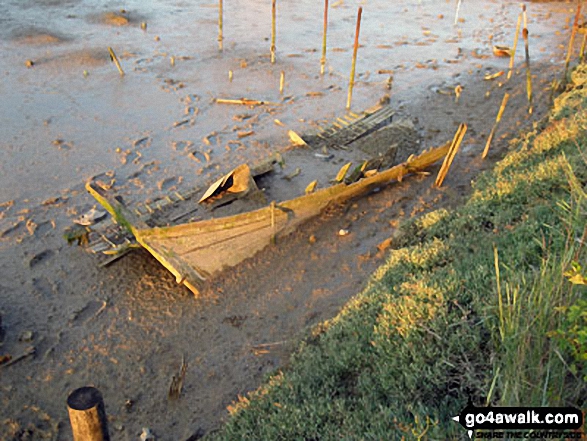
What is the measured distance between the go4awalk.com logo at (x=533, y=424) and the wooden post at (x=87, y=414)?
2670mm

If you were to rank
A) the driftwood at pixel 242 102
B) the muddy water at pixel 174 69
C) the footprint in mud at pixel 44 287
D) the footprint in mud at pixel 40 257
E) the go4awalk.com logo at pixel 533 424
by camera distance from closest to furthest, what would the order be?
1. the go4awalk.com logo at pixel 533 424
2. the footprint in mud at pixel 44 287
3. the footprint in mud at pixel 40 257
4. the muddy water at pixel 174 69
5. the driftwood at pixel 242 102

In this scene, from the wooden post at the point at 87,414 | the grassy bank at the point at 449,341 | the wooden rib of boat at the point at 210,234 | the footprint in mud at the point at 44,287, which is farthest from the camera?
the footprint in mud at the point at 44,287

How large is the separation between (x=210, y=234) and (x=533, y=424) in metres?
5.66

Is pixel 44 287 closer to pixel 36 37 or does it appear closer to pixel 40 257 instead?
pixel 40 257

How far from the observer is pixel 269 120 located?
1498 centimetres

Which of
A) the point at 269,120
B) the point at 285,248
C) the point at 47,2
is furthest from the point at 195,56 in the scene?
the point at 285,248

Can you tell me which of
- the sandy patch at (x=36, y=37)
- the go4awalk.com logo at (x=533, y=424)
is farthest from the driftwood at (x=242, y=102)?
the go4awalk.com logo at (x=533, y=424)

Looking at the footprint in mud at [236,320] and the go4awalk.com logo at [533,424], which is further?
the footprint in mud at [236,320]

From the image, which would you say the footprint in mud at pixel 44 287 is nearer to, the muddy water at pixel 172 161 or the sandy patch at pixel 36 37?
the muddy water at pixel 172 161

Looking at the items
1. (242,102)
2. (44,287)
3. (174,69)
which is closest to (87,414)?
(44,287)

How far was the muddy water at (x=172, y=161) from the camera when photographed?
6879mm

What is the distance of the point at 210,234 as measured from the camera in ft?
26.2

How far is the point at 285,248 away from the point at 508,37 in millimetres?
22648

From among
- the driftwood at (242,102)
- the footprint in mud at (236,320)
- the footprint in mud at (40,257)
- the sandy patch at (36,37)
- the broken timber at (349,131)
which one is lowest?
the footprint in mud at (40,257)
